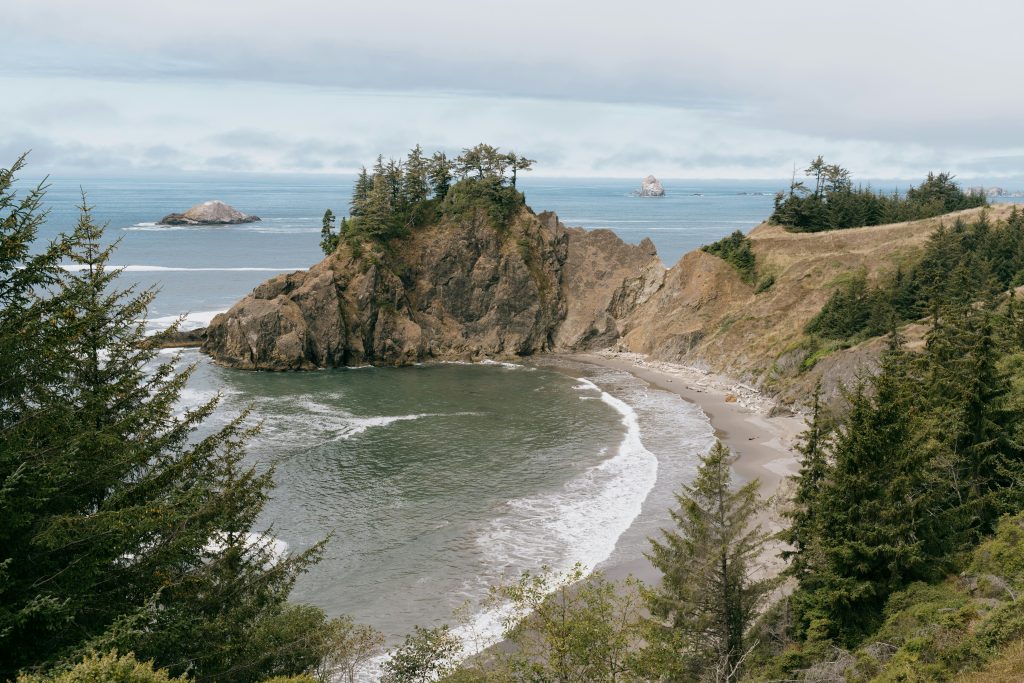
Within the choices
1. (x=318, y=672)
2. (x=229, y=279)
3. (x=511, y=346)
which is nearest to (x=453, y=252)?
(x=511, y=346)

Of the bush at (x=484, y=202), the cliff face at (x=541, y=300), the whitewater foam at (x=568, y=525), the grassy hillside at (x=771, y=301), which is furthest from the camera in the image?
the bush at (x=484, y=202)

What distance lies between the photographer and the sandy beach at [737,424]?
4044 cm

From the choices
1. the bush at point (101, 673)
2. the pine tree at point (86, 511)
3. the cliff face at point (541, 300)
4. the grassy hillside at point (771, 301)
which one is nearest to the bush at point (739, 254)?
the grassy hillside at point (771, 301)

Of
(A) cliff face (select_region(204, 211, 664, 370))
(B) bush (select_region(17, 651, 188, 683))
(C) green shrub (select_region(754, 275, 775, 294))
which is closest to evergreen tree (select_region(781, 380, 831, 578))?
(B) bush (select_region(17, 651, 188, 683))

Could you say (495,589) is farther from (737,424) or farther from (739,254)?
(739,254)

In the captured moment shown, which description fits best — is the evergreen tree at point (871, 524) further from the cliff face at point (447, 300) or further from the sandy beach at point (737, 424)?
the cliff face at point (447, 300)

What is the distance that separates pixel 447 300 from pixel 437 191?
17.0 m

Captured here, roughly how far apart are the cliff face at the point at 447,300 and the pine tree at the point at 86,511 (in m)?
66.8

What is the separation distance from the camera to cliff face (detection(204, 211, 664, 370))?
82500mm

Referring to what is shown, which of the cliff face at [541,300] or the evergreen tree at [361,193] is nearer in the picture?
the cliff face at [541,300]

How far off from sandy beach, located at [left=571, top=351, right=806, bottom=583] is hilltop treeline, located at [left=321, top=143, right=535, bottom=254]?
23847 millimetres

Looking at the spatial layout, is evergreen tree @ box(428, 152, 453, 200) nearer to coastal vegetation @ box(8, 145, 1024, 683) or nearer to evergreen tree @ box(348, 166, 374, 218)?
evergreen tree @ box(348, 166, 374, 218)

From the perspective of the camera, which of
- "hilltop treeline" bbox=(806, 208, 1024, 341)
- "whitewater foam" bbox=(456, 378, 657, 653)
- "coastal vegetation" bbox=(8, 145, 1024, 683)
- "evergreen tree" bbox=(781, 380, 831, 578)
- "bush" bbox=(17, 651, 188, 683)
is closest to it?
"bush" bbox=(17, 651, 188, 683)

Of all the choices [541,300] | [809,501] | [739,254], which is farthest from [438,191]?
[809,501]
